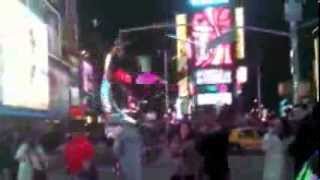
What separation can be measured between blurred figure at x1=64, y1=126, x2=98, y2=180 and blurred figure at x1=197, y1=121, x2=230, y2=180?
746 mm

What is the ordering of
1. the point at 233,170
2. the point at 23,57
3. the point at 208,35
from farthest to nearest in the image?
the point at 233,170 → the point at 208,35 → the point at 23,57

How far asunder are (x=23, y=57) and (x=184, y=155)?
125cm

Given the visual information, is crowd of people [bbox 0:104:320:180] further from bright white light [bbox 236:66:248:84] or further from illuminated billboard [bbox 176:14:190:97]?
bright white light [bbox 236:66:248:84]

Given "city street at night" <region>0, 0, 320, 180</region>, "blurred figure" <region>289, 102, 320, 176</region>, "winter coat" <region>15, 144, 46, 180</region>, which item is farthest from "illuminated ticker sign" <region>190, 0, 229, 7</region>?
"blurred figure" <region>289, 102, 320, 176</region>

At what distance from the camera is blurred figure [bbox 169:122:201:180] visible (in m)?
5.79

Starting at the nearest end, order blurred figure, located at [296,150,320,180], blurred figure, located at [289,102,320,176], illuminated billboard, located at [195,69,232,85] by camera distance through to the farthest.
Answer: blurred figure, located at [296,150,320,180]
blurred figure, located at [289,102,320,176]
illuminated billboard, located at [195,69,232,85]

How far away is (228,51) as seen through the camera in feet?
25.6

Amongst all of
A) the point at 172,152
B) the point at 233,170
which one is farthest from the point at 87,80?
the point at 233,170

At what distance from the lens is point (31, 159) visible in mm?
5980

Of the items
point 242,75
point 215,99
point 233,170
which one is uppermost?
point 242,75

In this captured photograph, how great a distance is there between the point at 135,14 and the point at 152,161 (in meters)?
1.30

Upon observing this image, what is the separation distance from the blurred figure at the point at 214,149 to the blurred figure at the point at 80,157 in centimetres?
75

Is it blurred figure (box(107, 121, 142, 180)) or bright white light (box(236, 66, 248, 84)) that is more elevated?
bright white light (box(236, 66, 248, 84))

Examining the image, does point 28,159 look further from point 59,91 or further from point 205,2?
point 205,2
